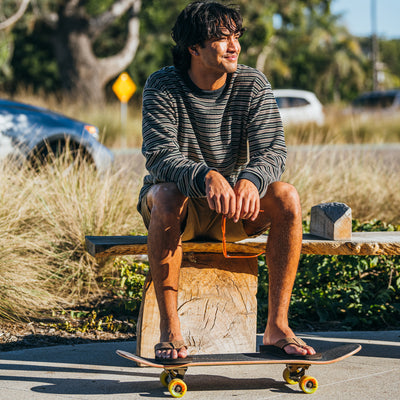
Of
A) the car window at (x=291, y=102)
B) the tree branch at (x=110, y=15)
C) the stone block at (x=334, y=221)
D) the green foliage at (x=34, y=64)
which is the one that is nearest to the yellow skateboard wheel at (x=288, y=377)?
the stone block at (x=334, y=221)

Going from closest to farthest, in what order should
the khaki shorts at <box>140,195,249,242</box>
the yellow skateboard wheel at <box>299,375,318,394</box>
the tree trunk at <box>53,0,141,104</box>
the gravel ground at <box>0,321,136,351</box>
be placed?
1. the yellow skateboard wheel at <box>299,375,318,394</box>
2. the khaki shorts at <box>140,195,249,242</box>
3. the gravel ground at <box>0,321,136,351</box>
4. the tree trunk at <box>53,0,141,104</box>

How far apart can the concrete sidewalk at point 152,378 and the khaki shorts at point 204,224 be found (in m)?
0.62

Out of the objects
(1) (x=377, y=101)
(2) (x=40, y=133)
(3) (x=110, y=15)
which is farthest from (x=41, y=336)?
(1) (x=377, y=101)

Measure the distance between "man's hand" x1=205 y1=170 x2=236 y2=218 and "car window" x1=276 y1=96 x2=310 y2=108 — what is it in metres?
18.5

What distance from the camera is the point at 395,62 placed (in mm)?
72875

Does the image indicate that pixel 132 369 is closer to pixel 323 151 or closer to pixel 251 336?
pixel 251 336

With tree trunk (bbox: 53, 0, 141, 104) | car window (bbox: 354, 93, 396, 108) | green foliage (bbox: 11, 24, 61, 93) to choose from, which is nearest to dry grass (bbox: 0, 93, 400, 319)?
tree trunk (bbox: 53, 0, 141, 104)

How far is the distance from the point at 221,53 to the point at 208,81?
0.15 m

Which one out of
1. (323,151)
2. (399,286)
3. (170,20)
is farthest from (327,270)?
(170,20)

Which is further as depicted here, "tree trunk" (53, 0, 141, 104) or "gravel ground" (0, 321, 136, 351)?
"tree trunk" (53, 0, 141, 104)

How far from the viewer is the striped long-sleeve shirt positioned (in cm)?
330

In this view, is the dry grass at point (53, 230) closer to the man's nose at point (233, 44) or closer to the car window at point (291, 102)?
the man's nose at point (233, 44)

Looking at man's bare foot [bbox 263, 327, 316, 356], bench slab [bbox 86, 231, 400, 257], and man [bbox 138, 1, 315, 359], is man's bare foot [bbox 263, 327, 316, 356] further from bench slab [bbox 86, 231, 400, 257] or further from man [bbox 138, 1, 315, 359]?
bench slab [bbox 86, 231, 400, 257]

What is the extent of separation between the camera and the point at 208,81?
11.1ft
